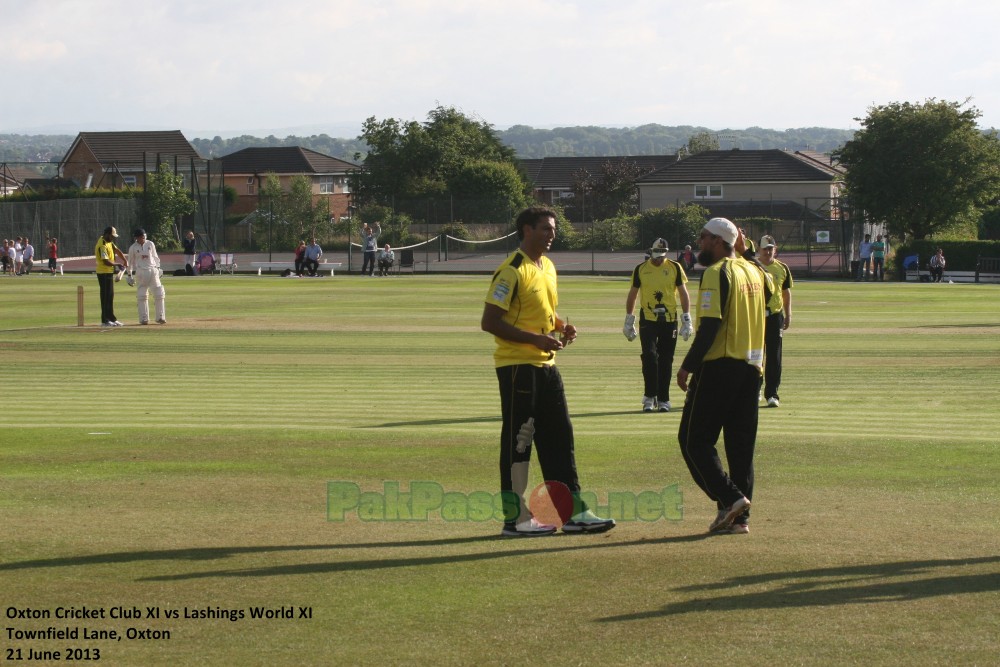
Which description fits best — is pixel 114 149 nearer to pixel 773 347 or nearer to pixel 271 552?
pixel 773 347

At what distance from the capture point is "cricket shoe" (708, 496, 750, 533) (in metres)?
7.97

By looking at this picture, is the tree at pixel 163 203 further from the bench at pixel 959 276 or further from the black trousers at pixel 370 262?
the bench at pixel 959 276

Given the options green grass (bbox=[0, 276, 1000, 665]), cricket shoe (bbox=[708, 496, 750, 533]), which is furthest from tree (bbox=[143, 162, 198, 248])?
cricket shoe (bbox=[708, 496, 750, 533])

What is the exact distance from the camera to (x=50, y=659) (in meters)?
5.73

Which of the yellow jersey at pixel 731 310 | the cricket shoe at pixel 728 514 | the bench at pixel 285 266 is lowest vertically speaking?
the cricket shoe at pixel 728 514

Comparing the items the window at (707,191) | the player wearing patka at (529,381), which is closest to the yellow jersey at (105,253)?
the player wearing patka at (529,381)

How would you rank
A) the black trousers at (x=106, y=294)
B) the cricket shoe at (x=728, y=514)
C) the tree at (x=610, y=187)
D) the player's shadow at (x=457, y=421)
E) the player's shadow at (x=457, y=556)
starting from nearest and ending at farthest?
the player's shadow at (x=457, y=556), the cricket shoe at (x=728, y=514), the player's shadow at (x=457, y=421), the black trousers at (x=106, y=294), the tree at (x=610, y=187)

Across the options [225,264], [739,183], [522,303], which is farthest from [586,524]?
[739,183]

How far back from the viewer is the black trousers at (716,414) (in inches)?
322

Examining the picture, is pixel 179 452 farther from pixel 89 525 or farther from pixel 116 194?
pixel 116 194

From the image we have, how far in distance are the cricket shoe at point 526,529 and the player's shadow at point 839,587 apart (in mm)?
1558

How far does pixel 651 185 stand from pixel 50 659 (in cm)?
9411

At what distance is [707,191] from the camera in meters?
98.8

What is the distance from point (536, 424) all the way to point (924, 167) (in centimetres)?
5374
